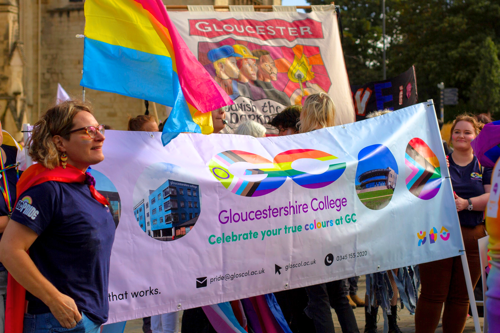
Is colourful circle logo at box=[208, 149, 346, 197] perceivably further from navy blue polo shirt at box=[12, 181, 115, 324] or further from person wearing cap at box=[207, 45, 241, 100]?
person wearing cap at box=[207, 45, 241, 100]

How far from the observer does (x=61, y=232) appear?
7.99ft

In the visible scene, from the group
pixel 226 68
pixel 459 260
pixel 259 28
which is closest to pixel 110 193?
pixel 459 260

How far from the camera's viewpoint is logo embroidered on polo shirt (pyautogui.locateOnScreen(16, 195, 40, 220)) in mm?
2355

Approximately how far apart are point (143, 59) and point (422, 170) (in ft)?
A: 8.01

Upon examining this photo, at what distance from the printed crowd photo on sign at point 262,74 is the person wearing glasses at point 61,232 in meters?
3.86

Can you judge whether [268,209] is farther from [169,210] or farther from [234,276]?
[169,210]

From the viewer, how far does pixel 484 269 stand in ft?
11.5

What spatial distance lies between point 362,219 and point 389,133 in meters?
0.81

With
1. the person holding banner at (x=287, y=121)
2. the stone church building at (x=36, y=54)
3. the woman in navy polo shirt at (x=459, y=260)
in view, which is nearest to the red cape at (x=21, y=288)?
the person holding banner at (x=287, y=121)

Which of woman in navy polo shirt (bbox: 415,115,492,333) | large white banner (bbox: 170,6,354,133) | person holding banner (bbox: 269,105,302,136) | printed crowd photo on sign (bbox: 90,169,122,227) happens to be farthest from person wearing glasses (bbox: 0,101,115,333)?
large white banner (bbox: 170,6,354,133)

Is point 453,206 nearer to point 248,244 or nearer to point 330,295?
point 330,295

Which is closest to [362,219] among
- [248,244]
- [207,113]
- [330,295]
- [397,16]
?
[330,295]

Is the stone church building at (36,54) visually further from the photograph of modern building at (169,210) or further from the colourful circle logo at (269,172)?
the photograph of modern building at (169,210)

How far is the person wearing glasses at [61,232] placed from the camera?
2365mm
